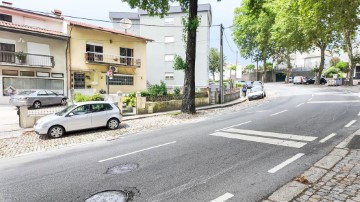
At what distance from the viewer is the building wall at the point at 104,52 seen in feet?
87.6

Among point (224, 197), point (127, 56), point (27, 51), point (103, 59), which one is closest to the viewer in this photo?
point (224, 197)

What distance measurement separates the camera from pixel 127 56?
1221 inches

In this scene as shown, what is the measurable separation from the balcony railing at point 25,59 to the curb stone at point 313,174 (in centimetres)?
2466

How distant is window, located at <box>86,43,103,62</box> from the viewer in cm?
2730

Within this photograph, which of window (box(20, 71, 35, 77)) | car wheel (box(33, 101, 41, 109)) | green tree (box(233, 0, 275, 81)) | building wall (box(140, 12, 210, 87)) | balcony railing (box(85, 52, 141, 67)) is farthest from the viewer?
green tree (box(233, 0, 275, 81))

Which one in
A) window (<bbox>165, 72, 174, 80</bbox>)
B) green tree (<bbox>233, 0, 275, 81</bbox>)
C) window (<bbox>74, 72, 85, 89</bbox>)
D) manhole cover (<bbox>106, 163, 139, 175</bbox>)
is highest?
green tree (<bbox>233, 0, 275, 81</bbox>)

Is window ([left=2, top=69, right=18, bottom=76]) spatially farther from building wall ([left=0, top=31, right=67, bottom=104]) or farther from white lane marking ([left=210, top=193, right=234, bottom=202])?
white lane marking ([left=210, top=193, right=234, bottom=202])

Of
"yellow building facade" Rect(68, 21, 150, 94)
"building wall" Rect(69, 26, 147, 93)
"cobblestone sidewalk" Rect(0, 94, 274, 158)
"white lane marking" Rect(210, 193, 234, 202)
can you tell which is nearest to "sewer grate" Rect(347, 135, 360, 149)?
"white lane marking" Rect(210, 193, 234, 202)

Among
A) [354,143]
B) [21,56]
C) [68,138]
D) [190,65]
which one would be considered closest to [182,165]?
[354,143]

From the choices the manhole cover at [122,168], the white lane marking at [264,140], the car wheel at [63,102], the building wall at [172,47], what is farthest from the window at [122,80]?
the manhole cover at [122,168]

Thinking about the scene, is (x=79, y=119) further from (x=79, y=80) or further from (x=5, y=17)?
(x=5, y=17)

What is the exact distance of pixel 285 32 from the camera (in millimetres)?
39562

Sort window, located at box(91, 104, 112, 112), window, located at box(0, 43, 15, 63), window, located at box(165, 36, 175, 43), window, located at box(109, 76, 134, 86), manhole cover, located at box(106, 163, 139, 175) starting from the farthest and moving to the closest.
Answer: window, located at box(165, 36, 175, 43), window, located at box(109, 76, 134, 86), window, located at box(0, 43, 15, 63), window, located at box(91, 104, 112, 112), manhole cover, located at box(106, 163, 139, 175)

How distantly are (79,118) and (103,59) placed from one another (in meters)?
17.5
